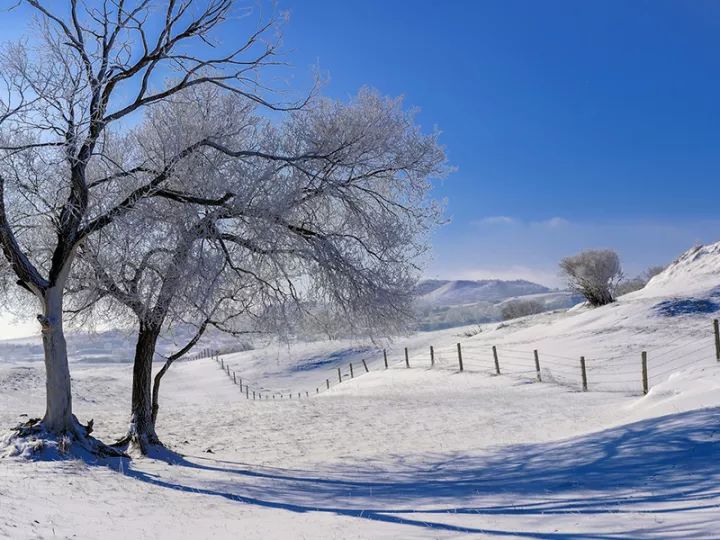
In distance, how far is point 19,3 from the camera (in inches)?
444

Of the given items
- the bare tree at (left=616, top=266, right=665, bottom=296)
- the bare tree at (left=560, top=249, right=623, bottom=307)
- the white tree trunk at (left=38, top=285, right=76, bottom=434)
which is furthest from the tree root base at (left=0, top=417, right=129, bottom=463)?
the bare tree at (left=616, top=266, right=665, bottom=296)

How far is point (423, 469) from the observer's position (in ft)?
36.2

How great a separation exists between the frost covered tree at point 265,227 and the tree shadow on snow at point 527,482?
2.85 metres

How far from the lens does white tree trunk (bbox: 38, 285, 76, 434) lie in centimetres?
1117

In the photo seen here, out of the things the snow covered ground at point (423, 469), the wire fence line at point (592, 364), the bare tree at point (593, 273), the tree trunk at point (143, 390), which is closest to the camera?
the snow covered ground at point (423, 469)

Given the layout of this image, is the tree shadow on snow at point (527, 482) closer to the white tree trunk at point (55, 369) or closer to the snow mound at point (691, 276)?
the white tree trunk at point (55, 369)

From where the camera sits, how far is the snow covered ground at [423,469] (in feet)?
21.3

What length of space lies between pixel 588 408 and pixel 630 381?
Result: 753cm

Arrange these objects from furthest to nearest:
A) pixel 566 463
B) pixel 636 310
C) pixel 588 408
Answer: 1. pixel 636 310
2. pixel 588 408
3. pixel 566 463

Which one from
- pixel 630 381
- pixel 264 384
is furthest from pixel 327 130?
pixel 264 384

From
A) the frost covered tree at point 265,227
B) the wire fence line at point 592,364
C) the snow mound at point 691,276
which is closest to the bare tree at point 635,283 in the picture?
the snow mound at point 691,276

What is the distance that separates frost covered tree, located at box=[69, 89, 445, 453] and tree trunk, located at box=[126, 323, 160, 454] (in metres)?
0.02

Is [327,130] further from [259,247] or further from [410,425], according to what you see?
[410,425]

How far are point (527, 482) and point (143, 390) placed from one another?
7809mm
